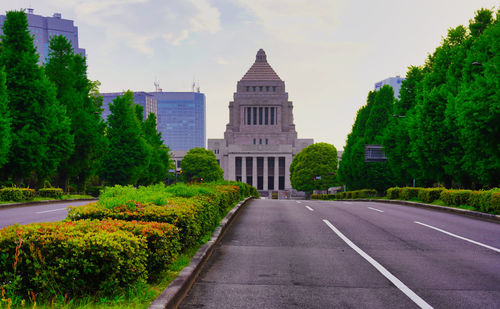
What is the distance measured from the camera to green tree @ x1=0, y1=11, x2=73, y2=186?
27.0m

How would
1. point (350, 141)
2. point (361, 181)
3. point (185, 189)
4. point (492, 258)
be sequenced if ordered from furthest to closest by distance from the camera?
point (350, 141)
point (361, 181)
point (185, 189)
point (492, 258)

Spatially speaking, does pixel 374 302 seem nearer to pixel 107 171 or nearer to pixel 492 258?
pixel 492 258

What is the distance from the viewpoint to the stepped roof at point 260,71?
122938 mm

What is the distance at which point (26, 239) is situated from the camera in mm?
4641

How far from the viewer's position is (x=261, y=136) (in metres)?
112

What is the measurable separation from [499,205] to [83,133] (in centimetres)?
3377

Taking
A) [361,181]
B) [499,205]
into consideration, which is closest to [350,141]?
[361,181]

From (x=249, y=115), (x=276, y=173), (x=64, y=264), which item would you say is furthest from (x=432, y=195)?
(x=249, y=115)

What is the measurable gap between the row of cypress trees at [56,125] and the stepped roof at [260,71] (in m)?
67.7

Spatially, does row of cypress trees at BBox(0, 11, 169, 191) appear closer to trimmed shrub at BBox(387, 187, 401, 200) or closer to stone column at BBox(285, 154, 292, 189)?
trimmed shrub at BBox(387, 187, 401, 200)

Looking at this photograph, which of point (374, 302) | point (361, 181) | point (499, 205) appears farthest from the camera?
point (361, 181)

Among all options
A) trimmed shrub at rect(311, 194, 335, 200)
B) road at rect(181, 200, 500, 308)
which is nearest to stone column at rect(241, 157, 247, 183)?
trimmed shrub at rect(311, 194, 335, 200)

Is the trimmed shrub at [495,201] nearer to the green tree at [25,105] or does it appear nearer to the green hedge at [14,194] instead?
the green hedge at [14,194]

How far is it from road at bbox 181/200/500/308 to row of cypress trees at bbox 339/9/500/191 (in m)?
9.45
